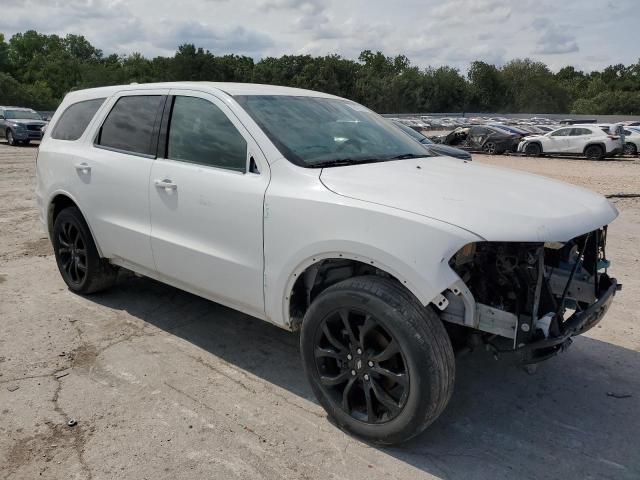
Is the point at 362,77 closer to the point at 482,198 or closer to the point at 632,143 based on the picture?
the point at 632,143

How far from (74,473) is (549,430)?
2.52m

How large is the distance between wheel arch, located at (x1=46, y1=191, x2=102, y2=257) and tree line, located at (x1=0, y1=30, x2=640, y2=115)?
256 feet

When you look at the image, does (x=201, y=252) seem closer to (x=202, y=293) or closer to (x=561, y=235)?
(x=202, y=293)

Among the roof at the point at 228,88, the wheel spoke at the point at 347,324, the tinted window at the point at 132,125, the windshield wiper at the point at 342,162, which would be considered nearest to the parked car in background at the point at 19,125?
the roof at the point at 228,88

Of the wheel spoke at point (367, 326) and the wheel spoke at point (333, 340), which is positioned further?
A: the wheel spoke at point (333, 340)

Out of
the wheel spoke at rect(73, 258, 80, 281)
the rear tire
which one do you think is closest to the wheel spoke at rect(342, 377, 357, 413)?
the rear tire

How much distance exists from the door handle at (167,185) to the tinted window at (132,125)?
1.05 feet

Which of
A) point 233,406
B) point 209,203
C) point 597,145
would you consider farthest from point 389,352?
point 597,145

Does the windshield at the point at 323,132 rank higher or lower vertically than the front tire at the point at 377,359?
higher

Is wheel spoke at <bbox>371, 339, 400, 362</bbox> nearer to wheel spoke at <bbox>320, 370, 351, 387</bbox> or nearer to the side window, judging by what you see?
wheel spoke at <bbox>320, 370, 351, 387</bbox>

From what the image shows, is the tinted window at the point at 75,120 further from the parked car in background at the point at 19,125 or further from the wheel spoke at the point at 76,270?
the parked car in background at the point at 19,125

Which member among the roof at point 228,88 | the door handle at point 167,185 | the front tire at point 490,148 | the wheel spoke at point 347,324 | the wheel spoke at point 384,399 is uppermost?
the roof at point 228,88

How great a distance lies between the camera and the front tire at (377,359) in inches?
104

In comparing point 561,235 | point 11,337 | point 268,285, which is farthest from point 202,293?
point 561,235
